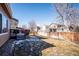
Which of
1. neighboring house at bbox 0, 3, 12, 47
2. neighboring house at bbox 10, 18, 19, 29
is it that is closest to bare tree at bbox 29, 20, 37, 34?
neighboring house at bbox 10, 18, 19, 29

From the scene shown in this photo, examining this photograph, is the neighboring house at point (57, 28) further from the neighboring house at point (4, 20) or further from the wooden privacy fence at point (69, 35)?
the neighboring house at point (4, 20)

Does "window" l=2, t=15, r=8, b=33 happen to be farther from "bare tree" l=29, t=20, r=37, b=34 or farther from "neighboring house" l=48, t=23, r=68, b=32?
"neighboring house" l=48, t=23, r=68, b=32

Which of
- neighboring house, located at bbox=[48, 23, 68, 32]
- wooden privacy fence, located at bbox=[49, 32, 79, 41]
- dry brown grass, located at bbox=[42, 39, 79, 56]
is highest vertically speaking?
neighboring house, located at bbox=[48, 23, 68, 32]

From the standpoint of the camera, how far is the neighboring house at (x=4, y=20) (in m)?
2.93

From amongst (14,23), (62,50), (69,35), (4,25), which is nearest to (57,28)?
(69,35)

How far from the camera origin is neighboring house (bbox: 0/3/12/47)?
2.93 m

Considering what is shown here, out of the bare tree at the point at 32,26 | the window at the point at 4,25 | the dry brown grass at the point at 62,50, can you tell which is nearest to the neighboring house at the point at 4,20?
the window at the point at 4,25

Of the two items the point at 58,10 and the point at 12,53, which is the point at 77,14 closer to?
the point at 58,10

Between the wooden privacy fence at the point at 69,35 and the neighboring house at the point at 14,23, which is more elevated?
the neighboring house at the point at 14,23

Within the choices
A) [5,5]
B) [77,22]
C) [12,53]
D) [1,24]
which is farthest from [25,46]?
[77,22]

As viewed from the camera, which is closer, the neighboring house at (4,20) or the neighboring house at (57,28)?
the neighboring house at (4,20)

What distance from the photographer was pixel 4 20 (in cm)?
304

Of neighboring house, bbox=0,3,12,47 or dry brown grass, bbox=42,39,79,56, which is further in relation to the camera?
dry brown grass, bbox=42,39,79,56

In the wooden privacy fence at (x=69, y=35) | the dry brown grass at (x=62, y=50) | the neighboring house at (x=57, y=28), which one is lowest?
the dry brown grass at (x=62, y=50)
